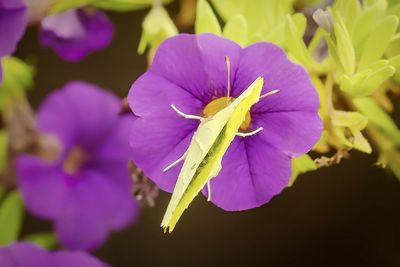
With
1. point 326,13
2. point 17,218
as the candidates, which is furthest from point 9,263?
point 326,13

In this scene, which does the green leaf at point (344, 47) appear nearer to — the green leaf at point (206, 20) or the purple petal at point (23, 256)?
the green leaf at point (206, 20)

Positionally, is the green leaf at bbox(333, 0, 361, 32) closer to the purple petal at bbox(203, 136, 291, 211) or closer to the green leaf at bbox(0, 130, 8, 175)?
the purple petal at bbox(203, 136, 291, 211)

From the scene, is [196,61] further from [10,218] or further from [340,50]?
[10,218]

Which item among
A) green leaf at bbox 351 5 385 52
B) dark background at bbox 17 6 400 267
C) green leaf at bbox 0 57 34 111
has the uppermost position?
green leaf at bbox 351 5 385 52

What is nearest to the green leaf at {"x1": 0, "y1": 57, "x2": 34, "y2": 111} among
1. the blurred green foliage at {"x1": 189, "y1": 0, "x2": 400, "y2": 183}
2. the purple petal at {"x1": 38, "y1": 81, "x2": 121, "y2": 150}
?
the purple petal at {"x1": 38, "y1": 81, "x2": 121, "y2": 150}

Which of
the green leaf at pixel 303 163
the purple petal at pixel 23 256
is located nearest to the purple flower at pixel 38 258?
the purple petal at pixel 23 256

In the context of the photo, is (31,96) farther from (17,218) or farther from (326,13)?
(326,13)
